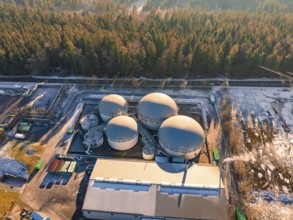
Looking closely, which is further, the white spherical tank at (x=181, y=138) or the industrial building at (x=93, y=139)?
the industrial building at (x=93, y=139)

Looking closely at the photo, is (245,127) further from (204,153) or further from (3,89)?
(3,89)

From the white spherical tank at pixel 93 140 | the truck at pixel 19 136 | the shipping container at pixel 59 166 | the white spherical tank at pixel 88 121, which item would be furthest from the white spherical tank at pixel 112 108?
the truck at pixel 19 136

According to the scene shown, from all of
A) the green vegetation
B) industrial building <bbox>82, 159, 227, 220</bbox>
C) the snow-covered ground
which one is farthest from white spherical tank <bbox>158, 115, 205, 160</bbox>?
the green vegetation

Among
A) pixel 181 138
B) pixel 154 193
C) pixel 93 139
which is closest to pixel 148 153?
pixel 181 138

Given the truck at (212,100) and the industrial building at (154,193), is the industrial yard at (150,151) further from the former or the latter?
the truck at (212,100)

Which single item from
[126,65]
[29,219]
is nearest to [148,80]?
[126,65]

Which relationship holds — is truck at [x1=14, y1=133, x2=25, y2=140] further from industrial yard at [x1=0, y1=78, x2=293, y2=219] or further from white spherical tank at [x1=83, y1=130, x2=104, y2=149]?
white spherical tank at [x1=83, y1=130, x2=104, y2=149]
